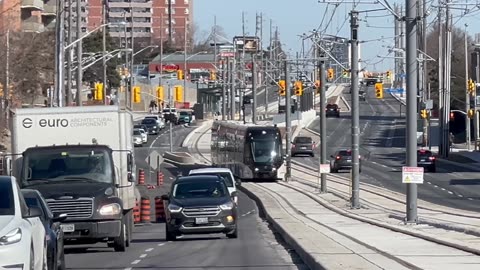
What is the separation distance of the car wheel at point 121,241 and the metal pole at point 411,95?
36.3ft

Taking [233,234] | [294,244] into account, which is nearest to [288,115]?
[233,234]

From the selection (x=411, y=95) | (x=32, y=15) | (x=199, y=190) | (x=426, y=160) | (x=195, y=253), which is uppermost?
(x=32, y=15)

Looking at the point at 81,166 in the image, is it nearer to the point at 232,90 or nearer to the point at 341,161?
the point at 341,161

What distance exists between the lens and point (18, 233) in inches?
560

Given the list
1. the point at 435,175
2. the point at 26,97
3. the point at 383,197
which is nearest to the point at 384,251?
the point at 383,197

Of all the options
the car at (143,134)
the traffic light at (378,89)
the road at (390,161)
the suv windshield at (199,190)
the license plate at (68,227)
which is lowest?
the road at (390,161)

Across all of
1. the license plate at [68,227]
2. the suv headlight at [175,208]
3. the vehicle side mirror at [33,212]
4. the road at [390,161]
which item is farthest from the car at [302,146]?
the vehicle side mirror at [33,212]

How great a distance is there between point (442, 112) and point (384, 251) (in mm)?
66180

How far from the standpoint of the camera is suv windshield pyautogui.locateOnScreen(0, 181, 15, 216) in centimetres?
1504

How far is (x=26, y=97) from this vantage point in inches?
3334

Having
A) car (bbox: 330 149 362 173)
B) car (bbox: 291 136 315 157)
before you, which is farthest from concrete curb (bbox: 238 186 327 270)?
car (bbox: 291 136 315 157)

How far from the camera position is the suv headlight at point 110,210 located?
965 inches

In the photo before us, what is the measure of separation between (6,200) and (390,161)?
75408 millimetres

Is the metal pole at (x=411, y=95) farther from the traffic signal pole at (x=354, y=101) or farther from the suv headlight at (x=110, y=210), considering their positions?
the suv headlight at (x=110, y=210)
